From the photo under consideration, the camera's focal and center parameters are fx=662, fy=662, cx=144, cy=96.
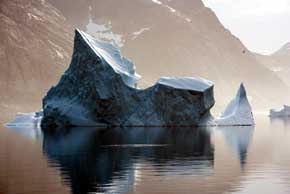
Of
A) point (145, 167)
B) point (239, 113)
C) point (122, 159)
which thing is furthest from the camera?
point (239, 113)

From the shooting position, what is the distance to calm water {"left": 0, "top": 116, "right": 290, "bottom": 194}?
77.8 ft

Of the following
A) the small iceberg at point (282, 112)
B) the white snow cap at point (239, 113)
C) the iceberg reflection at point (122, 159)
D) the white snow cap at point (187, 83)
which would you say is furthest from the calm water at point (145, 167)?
the small iceberg at point (282, 112)

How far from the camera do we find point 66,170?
29.0 metres

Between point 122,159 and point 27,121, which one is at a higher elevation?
point 27,121

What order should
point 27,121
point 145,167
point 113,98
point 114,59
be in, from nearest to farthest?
point 145,167 < point 113,98 < point 114,59 < point 27,121

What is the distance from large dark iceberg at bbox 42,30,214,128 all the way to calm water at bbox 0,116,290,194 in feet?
61.3

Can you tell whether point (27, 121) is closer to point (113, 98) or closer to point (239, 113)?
point (113, 98)

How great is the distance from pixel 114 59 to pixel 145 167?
41.5 meters

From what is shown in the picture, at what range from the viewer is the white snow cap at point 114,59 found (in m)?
67.5

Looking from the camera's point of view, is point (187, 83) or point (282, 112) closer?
point (187, 83)

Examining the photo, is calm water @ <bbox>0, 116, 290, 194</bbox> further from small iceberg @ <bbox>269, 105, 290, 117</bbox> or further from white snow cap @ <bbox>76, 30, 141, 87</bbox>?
small iceberg @ <bbox>269, 105, 290, 117</bbox>

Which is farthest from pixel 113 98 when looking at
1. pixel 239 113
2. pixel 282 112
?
pixel 282 112

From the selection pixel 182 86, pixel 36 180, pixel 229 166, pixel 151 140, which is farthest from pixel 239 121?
pixel 36 180

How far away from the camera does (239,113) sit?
76.2 m
